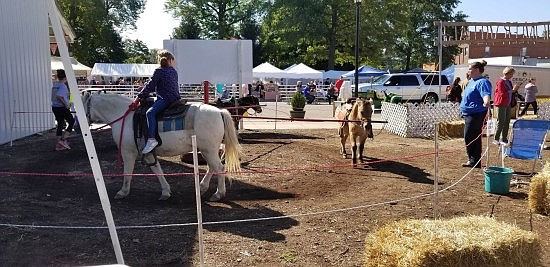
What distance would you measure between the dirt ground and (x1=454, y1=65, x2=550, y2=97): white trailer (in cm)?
1815

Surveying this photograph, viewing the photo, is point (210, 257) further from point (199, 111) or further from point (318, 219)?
point (199, 111)

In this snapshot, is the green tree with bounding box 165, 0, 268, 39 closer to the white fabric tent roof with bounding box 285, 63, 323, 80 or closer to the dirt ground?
the white fabric tent roof with bounding box 285, 63, 323, 80

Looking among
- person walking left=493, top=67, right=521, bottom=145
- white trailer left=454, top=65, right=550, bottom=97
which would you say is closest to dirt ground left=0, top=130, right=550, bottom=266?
person walking left=493, top=67, right=521, bottom=145

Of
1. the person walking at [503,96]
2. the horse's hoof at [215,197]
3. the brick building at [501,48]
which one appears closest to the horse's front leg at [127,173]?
the horse's hoof at [215,197]

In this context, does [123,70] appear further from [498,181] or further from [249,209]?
[498,181]

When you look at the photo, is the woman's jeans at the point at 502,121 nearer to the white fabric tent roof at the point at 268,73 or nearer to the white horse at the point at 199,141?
the white horse at the point at 199,141

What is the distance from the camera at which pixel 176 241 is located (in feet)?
18.5

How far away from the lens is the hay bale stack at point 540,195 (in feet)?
21.6

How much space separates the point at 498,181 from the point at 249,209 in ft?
12.5

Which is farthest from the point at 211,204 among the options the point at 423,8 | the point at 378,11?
the point at 423,8

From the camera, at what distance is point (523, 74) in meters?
29.7

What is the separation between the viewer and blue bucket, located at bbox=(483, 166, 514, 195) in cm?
770

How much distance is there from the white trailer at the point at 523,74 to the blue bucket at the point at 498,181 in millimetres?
21525

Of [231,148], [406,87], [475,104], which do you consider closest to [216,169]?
[231,148]
